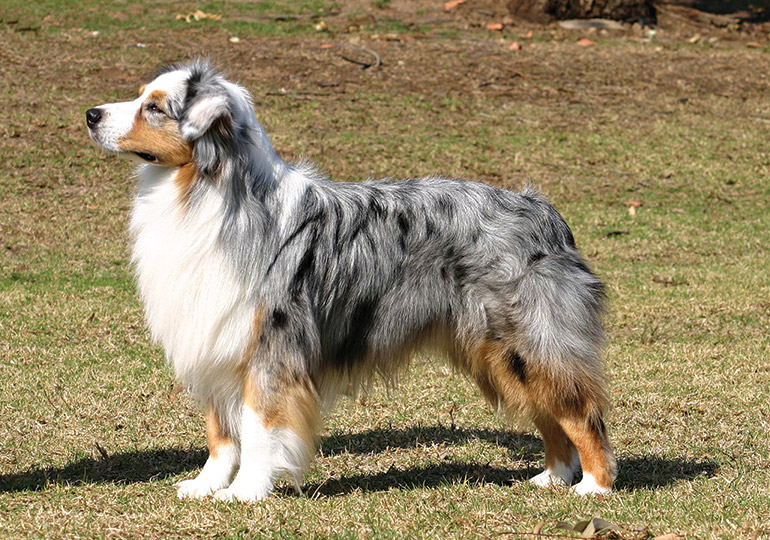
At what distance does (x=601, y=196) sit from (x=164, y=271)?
1012 cm

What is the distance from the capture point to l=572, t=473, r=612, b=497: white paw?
5219mm

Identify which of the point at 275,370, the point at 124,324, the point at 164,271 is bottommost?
the point at 124,324

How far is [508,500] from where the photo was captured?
16.8 ft

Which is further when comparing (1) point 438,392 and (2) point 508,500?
(1) point 438,392

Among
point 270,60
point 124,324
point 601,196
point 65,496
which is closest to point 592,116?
point 601,196

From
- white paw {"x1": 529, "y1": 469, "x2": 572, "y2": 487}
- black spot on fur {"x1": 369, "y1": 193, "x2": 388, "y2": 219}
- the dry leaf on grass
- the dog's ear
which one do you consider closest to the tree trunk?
the dry leaf on grass

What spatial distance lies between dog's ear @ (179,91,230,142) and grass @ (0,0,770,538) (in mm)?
1854

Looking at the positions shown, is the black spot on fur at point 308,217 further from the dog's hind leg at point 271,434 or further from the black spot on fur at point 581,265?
the black spot on fur at point 581,265

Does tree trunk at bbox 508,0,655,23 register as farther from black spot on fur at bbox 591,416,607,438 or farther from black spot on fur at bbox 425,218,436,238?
black spot on fur at bbox 591,416,607,438

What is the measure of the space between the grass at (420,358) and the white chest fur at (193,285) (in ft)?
2.45

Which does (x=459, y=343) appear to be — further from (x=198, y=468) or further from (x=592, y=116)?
(x=592, y=116)

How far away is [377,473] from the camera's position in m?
5.74

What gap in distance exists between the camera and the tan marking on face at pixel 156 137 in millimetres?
4863

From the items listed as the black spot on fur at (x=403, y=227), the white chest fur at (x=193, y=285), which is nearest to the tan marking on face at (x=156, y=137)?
the white chest fur at (x=193, y=285)
